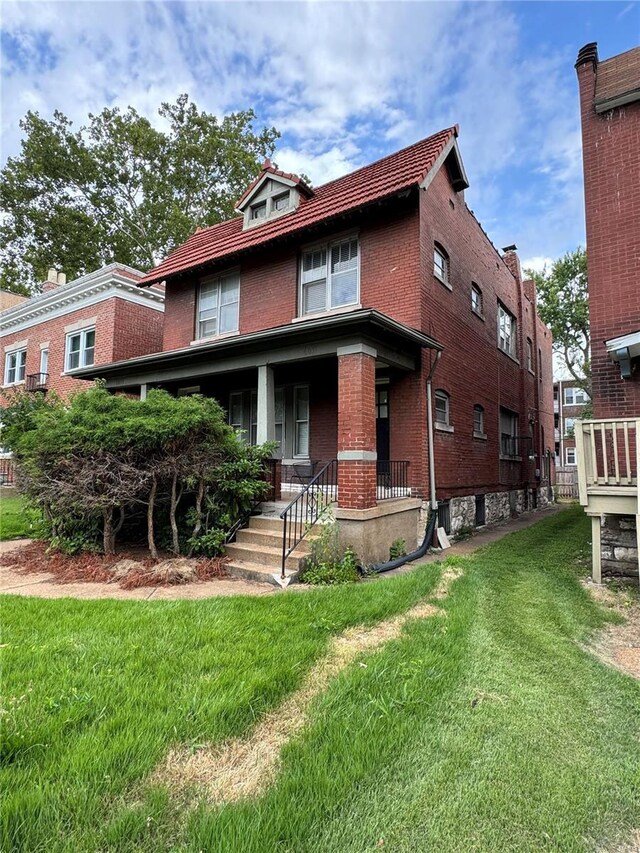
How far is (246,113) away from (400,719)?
29.3 meters

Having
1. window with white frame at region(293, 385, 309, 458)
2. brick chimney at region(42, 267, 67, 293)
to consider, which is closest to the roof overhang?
window with white frame at region(293, 385, 309, 458)

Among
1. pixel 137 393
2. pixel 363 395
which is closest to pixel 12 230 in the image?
pixel 137 393

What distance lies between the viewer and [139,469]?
6.50 metres

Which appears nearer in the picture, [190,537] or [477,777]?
[477,777]

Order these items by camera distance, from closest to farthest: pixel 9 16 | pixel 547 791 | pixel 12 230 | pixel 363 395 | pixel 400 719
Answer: pixel 547 791, pixel 400 719, pixel 9 16, pixel 363 395, pixel 12 230

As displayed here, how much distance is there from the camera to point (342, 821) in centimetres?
204

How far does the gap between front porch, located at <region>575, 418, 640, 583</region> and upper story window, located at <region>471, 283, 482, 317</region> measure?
22.1 feet

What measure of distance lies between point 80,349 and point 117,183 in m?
12.5

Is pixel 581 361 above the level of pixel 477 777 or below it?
above

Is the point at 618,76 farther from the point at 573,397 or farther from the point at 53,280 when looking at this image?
the point at 573,397

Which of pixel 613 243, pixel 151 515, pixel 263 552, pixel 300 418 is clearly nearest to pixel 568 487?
pixel 300 418

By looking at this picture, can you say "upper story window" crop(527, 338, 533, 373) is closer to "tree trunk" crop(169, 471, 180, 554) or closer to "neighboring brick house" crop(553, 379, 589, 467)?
"tree trunk" crop(169, 471, 180, 554)

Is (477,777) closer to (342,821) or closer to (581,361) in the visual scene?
(342,821)

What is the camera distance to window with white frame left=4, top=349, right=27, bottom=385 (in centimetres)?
1997
